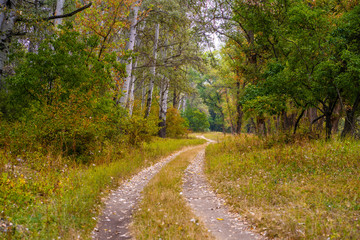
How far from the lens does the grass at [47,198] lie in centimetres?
405

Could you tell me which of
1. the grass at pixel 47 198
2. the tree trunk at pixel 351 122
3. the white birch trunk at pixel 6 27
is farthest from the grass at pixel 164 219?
the tree trunk at pixel 351 122

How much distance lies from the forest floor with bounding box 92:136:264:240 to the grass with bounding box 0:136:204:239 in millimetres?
429

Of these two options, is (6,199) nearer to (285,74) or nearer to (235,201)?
(235,201)

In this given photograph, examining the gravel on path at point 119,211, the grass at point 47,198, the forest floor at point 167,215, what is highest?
the grass at point 47,198

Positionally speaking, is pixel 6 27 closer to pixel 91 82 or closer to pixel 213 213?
pixel 91 82

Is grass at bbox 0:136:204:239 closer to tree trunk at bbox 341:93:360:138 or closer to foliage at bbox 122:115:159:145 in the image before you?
foliage at bbox 122:115:159:145

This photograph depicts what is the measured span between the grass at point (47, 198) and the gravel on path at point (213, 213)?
2.58 metres

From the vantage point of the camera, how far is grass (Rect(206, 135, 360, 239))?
14.0 feet

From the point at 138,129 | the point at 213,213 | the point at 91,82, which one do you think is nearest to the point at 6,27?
the point at 91,82

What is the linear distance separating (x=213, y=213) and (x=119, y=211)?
2.48 metres

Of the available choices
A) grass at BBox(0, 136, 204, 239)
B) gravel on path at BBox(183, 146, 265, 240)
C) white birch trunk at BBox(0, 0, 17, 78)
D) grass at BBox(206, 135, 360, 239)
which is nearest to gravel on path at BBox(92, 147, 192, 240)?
grass at BBox(0, 136, 204, 239)

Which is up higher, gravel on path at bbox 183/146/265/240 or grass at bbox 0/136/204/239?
grass at bbox 0/136/204/239

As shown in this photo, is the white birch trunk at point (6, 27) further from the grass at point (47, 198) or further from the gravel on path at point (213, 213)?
the gravel on path at point (213, 213)

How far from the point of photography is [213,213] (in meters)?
5.86
